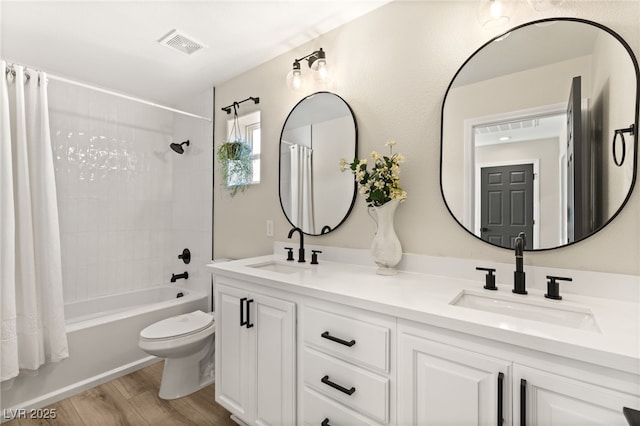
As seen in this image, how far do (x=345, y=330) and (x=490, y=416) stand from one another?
504 mm

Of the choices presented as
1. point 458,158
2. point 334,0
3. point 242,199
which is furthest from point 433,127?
point 242,199

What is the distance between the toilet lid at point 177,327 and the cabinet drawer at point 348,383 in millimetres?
1061

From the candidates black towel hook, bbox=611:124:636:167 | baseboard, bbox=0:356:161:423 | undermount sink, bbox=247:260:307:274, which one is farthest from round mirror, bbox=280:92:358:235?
baseboard, bbox=0:356:161:423

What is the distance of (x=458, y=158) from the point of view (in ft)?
4.68

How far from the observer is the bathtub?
187cm

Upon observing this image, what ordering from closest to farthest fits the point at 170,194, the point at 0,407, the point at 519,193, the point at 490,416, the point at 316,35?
the point at 490,416
the point at 519,193
the point at 0,407
the point at 316,35
the point at 170,194

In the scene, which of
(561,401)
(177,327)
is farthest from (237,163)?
(561,401)

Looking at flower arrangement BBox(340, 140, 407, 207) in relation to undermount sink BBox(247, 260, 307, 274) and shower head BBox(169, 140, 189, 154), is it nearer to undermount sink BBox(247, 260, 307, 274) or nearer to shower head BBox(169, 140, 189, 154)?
undermount sink BBox(247, 260, 307, 274)

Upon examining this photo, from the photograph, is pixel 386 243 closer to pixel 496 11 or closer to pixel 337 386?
pixel 337 386

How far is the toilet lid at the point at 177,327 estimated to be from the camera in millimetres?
1919

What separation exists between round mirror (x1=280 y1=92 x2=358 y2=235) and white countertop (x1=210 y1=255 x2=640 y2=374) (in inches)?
15.3

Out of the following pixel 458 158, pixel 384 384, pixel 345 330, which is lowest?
pixel 384 384

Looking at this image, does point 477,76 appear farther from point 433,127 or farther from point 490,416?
point 490,416

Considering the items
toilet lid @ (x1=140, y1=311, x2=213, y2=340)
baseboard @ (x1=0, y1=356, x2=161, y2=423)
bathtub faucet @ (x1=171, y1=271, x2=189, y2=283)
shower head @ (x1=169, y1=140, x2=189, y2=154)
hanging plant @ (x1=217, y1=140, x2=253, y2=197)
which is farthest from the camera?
shower head @ (x1=169, y1=140, x2=189, y2=154)
